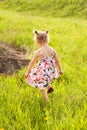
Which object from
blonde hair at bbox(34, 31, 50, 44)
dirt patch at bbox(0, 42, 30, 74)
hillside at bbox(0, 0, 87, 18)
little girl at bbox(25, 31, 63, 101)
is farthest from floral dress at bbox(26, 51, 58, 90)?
hillside at bbox(0, 0, 87, 18)

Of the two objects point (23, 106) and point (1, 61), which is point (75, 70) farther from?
point (23, 106)

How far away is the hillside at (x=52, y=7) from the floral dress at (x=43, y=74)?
2557 centimetres

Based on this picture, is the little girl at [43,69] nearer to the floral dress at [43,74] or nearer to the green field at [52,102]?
the floral dress at [43,74]

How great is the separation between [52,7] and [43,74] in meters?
30.1

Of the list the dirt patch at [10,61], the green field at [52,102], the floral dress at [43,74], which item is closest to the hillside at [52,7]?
the dirt patch at [10,61]

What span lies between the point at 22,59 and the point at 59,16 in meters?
23.8

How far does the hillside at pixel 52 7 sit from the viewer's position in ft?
111

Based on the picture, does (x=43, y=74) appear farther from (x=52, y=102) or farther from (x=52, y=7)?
(x=52, y=7)

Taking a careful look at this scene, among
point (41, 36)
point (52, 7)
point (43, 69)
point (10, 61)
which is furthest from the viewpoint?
point (52, 7)

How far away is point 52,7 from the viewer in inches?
1422

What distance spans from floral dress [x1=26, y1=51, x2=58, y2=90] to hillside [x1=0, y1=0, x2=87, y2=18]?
1007 inches

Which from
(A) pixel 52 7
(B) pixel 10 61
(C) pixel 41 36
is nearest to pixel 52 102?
(C) pixel 41 36

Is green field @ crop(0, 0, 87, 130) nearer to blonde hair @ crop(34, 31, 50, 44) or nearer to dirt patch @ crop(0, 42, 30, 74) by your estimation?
dirt patch @ crop(0, 42, 30, 74)

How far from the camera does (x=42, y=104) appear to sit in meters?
6.60
